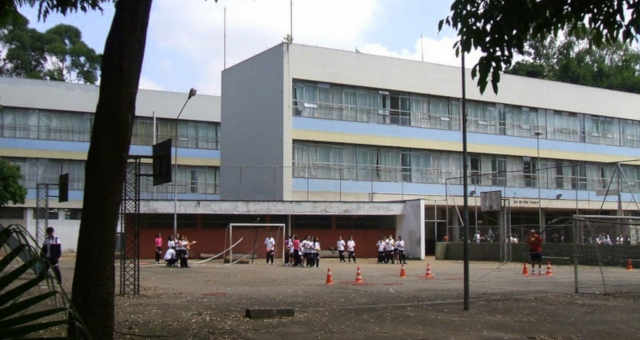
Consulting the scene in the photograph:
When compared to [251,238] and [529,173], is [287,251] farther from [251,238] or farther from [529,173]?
[529,173]

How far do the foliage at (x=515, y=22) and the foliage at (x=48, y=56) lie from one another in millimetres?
66901

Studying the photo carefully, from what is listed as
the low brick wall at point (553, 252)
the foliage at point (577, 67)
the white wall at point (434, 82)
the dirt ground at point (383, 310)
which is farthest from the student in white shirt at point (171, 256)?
the foliage at point (577, 67)

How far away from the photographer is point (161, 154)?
61.0 feet

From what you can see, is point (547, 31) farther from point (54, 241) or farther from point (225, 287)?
point (54, 241)

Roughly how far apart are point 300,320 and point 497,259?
28791 mm

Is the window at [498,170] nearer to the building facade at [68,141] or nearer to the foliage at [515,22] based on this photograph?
the building facade at [68,141]

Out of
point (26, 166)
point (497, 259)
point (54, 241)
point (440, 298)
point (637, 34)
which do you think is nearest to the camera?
point (637, 34)

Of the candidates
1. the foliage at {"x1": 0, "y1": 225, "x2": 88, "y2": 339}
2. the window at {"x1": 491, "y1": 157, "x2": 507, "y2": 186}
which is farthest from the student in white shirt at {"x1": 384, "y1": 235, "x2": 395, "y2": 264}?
the foliage at {"x1": 0, "y1": 225, "x2": 88, "y2": 339}

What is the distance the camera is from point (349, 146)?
154 feet

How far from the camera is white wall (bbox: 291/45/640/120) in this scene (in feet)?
151

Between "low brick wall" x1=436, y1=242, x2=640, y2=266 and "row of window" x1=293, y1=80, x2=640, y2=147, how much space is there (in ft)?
32.6

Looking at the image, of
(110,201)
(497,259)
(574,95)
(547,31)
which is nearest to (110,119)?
(110,201)

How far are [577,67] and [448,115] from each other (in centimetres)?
2818

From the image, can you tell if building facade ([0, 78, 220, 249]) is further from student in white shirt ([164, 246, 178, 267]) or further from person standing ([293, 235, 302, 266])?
person standing ([293, 235, 302, 266])
